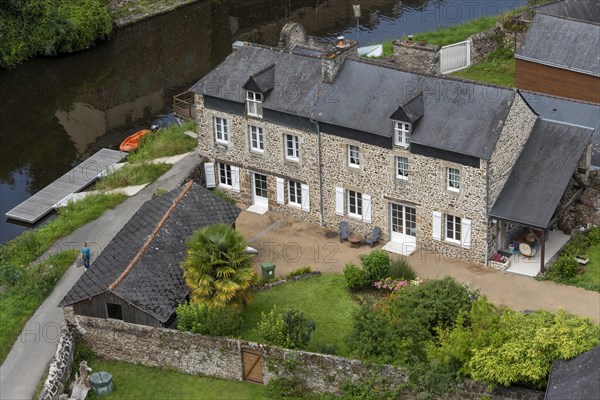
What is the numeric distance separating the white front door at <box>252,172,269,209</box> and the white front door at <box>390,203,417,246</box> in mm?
5937

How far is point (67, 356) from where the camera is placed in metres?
40.8

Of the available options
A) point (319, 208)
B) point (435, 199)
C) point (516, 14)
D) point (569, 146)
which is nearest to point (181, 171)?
point (319, 208)

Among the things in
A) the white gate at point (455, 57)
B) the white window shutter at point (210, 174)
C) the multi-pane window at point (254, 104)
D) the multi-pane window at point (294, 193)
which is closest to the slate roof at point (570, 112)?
the multi-pane window at point (294, 193)

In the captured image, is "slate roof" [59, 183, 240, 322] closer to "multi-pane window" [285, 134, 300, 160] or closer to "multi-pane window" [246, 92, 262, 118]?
"multi-pane window" [285, 134, 300, 160]

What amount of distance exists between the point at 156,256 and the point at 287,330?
6.04 metres

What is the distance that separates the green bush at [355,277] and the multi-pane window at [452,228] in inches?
157

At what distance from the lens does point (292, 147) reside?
48438 millimetres

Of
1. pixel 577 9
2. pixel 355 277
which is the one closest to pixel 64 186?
pixel 355 277

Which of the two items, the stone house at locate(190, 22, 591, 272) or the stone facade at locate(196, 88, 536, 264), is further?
the stone facade at locate(196, 88, 536, 264)

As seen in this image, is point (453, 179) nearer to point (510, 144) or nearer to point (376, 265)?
point (510, 144)

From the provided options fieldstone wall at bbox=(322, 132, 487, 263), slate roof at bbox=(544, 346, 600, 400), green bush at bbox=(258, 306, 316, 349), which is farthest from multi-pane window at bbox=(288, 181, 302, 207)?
slate roof at bbox=(544, 346, 600, 400)

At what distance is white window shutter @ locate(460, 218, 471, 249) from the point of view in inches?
1770

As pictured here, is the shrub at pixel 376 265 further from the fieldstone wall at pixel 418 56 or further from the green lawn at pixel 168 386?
the fieldstone wall at pixel 418 56

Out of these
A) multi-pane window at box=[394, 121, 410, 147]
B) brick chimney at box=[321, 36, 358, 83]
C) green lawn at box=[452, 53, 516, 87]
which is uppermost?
brick chimney at box=[321, 36, 358, 83]
